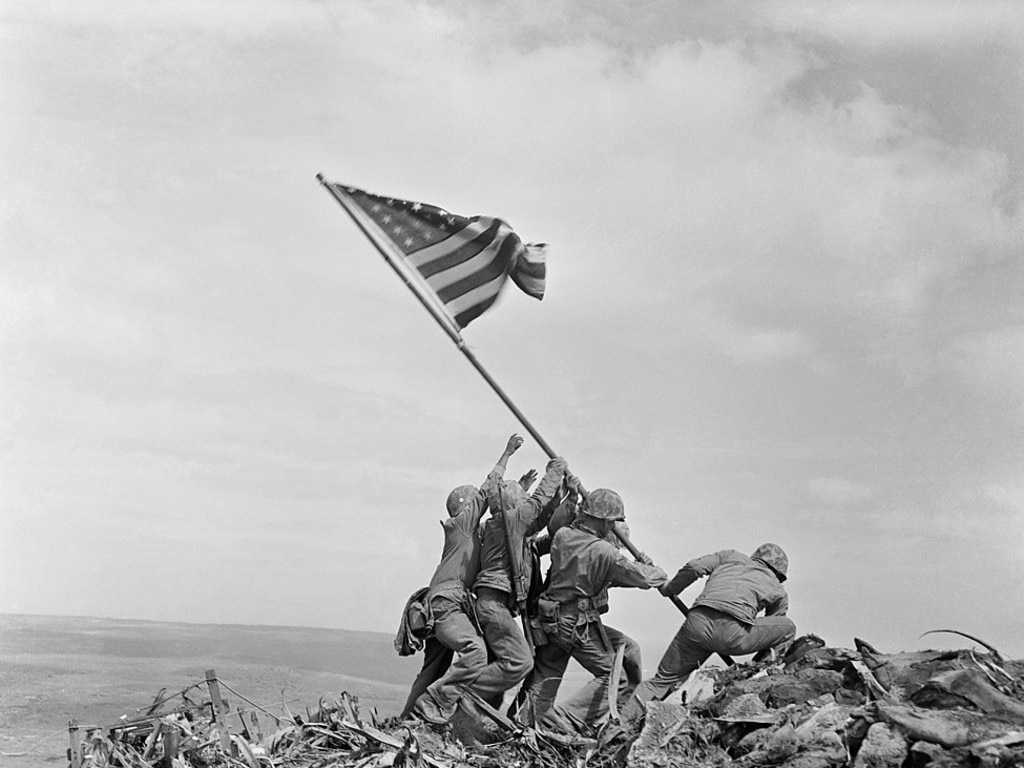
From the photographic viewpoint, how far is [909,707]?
9750mm

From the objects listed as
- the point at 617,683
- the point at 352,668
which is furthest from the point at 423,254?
the point at 352,668

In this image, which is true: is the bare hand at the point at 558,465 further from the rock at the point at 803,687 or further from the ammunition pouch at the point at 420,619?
the rock at the point at 803,687

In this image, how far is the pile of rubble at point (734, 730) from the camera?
372 inches

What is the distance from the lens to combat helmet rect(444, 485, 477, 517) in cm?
1388

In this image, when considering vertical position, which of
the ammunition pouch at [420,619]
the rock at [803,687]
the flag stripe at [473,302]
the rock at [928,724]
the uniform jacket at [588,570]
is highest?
the flag stripe at [473,302]

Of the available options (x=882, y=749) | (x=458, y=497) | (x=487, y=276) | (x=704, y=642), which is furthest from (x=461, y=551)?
(x=882, y=749)

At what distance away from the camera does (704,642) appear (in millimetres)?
12961

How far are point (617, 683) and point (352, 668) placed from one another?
9398 millimetres

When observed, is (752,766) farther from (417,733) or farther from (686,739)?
(417,733)

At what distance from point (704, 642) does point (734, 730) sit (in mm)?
2060

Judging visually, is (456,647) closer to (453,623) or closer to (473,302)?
(453,623)

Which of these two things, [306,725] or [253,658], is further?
[253,658]

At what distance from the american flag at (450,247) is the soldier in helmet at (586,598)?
2.79 meters

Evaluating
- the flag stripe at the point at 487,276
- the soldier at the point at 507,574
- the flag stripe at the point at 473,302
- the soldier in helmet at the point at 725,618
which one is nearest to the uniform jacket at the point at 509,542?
the soldier at the point at 507,574
